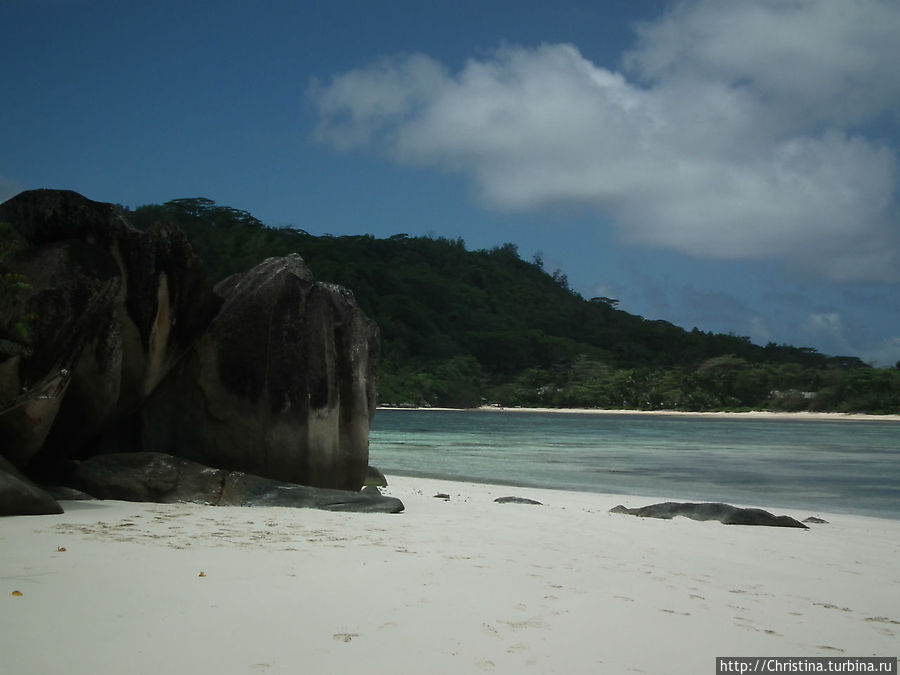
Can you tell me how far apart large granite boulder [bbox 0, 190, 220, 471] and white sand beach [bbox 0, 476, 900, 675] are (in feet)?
3.95

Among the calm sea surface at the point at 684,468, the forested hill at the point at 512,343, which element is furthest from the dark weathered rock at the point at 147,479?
the forested hill at the point at 512,343

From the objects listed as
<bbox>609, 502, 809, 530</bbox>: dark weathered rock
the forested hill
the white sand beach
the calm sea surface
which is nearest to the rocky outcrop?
the white sand beach

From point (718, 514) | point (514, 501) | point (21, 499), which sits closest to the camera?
point (21, 499)

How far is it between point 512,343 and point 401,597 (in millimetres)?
101396

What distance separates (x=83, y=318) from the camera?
8.09m

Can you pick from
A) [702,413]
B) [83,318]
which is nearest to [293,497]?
[83,318]

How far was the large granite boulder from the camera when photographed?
7805 mm

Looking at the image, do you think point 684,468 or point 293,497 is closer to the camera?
point 293,497

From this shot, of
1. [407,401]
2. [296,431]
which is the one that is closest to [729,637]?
[296,431]

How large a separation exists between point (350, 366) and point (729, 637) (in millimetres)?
7144

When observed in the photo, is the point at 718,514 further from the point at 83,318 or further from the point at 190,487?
the point at 83,318

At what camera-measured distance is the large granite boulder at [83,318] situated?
780 centimetres

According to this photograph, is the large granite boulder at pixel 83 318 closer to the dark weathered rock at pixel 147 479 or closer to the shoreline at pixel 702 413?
the dark weathered rock at pixel 147 479

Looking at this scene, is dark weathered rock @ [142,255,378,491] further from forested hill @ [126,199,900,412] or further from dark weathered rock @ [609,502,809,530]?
forested hill @ [126,199,900,412]
